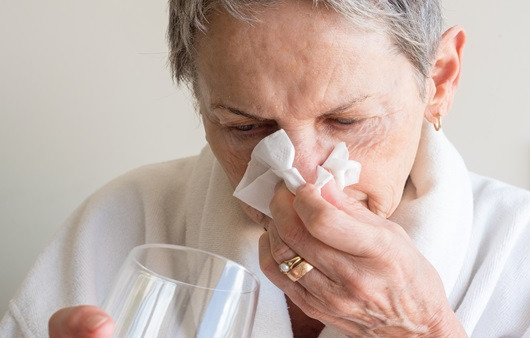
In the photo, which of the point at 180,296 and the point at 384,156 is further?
the point at 384,156

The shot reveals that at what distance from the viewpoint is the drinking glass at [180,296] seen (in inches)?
26.7

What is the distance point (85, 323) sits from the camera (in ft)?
2.18

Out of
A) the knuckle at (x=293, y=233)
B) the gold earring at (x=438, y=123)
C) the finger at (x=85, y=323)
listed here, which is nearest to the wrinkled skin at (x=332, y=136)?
the knuckle at (x=293, y=233)

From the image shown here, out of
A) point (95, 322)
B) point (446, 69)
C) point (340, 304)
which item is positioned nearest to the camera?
point (95, 322)

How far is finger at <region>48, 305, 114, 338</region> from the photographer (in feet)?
2.17

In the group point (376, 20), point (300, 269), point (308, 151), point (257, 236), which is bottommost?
point (257, 236)

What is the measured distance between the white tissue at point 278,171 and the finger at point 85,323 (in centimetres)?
33

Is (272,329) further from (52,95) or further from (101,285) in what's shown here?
(52,95)

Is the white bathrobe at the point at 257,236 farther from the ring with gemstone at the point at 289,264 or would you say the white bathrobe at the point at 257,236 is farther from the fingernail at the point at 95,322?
the fingernail at the point at 95,322

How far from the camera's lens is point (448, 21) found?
171 centimetres

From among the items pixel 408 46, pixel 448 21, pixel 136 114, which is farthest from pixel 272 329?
pixel 448 21

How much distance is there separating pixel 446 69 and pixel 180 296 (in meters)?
0.66

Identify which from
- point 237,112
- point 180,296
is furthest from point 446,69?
point 180,296

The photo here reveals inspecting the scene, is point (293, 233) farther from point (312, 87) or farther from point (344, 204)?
point (312, 87)
